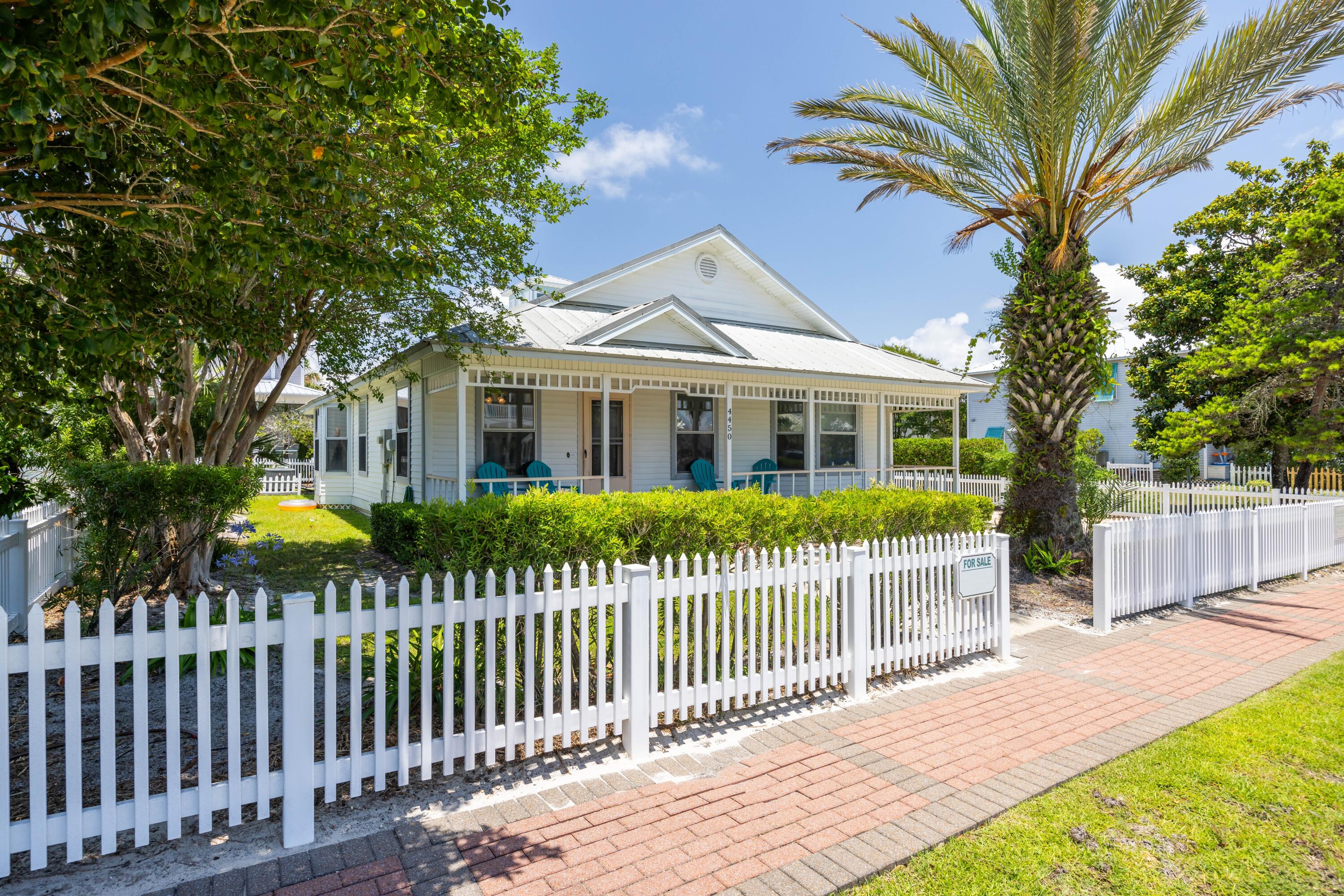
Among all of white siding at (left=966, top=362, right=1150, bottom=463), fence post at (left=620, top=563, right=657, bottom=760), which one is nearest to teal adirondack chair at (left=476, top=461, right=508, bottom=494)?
fence post at (left=620, top=563, right=657, bottom=760)

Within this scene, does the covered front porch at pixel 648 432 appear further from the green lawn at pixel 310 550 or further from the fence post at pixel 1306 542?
the fence post at pixel 1306 542

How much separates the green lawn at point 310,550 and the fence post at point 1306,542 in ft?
44.4

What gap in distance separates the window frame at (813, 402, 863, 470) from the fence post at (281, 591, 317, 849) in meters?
14.0

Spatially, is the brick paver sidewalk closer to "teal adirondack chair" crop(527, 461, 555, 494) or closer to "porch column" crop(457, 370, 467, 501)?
"porch column" crop(457, 370, 467, 501)

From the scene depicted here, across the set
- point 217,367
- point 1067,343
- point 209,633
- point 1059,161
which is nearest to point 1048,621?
point 1067,343

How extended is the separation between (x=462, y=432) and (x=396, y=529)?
1983mm

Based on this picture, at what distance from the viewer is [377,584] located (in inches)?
143

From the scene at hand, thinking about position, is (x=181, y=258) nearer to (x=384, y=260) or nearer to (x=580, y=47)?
(x=384, y=260)

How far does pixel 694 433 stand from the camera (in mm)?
15523

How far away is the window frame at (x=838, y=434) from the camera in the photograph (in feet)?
56.5

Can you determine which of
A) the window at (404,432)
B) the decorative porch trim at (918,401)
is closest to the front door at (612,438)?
the window at (404,432)

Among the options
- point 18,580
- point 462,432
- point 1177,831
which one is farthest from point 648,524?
point 18,580

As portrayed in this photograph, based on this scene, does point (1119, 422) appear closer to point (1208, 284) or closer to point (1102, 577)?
point (1208, 284)

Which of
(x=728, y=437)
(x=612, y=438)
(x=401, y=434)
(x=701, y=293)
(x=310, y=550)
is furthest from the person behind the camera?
(x=701, y=293)
